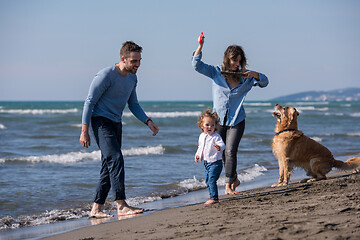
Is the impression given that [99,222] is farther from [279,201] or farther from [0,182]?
[0,182]

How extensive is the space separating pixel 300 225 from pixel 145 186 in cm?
423

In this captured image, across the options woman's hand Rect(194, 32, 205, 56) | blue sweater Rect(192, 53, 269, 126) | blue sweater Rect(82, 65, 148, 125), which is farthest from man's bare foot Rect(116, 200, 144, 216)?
woman's hand Rect(194, 32, 205, 56)

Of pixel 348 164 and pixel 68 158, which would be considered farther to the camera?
pixel 68 158

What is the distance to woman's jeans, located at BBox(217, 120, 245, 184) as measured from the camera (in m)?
5.76

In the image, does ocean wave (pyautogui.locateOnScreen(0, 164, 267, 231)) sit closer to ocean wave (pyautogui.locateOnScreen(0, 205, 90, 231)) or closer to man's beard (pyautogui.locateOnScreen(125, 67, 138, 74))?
ocean wave (pyautogui.locateOnScreen(0, 205, 90, 231))

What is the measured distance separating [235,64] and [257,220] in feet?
8.11

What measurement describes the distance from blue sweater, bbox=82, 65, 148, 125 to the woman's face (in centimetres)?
134

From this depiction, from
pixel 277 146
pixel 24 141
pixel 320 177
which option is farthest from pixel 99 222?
pixel 24 141

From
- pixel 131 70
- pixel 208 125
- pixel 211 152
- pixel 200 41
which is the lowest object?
pixel 211 152

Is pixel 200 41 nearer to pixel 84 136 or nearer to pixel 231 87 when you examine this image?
pixel 231 87

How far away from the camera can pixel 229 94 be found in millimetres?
5707

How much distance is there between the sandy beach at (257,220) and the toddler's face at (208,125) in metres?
0.84

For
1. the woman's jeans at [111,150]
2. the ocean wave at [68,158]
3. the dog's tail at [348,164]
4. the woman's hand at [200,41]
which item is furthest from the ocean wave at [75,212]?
the ocean wave at [68,158]

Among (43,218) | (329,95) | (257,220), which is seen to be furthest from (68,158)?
(329,95)
